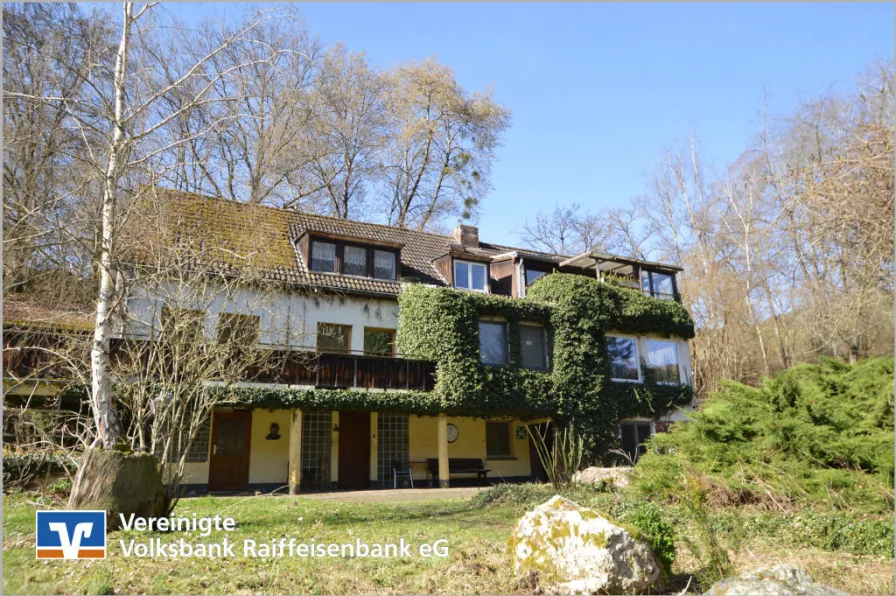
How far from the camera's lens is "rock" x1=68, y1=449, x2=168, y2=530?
311 inches

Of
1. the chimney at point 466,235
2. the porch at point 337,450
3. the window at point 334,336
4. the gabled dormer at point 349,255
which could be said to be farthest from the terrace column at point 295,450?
the chimney at point 466,235

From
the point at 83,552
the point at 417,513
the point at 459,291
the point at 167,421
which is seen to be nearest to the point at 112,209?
the point at 167,421

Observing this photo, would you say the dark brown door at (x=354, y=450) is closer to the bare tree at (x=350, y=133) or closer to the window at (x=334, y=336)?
the window at (x=334, y=336)

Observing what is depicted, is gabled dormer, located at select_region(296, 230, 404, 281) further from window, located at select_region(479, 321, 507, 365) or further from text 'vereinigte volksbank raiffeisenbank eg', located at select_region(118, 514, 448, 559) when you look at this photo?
text 'vereinigte volksbank raiffeisenbank eg', located at select_region(118, 514, 448, 559)

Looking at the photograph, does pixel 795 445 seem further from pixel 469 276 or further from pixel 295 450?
pixel 469 276

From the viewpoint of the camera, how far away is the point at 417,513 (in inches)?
453

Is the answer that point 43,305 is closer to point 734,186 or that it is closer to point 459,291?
point 459,291

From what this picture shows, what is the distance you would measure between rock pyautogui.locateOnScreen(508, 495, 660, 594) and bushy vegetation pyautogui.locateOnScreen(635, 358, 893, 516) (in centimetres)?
397

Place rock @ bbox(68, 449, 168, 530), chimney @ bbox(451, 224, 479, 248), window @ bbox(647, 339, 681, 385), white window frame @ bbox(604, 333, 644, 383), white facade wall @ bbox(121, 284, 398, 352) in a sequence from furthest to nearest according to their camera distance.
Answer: chimney @ bbox(451, 224, 479, 248) → window @ bbox(647, 339, 681, 385) → white window frame @ bbox(604, 333, 644, 383) → white facade wall @ bbox(121, 284, 398, 352) → rock @ bbox(68, 449, 168, 530)

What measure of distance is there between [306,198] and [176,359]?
2027 centimetres

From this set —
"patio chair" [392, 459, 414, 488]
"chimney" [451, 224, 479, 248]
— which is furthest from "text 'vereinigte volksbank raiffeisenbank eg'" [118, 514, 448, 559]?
"chimney" [451, 224, 479, 248]

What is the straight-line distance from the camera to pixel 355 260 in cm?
2189

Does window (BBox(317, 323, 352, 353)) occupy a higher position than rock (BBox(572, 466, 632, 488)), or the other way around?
window (BBox(317, 323, 352, 353))

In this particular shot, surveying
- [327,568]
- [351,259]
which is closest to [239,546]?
[327,568]
